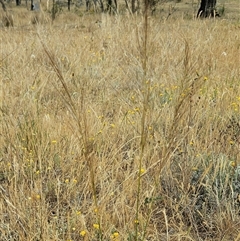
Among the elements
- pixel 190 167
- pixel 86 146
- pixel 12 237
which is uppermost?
pixel 86 146

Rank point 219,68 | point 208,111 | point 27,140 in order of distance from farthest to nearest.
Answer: point 219,68
point 208,111
point 27,140

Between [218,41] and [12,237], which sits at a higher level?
[218,41]

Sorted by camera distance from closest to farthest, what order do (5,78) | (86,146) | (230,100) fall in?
(86,146), (230,100), (5,78)

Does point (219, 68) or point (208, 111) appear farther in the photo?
point (219, 68)

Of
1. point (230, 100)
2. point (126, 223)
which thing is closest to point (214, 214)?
point (126, 223)

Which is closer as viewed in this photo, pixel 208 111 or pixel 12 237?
pixel 12 237

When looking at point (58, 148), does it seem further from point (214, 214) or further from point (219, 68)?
point (219, 68)

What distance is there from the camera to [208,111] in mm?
2357

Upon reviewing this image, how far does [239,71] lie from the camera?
333 centimetres

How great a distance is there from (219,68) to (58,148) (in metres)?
2.28

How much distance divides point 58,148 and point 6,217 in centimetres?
55

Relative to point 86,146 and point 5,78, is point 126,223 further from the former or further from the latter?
point 5,78

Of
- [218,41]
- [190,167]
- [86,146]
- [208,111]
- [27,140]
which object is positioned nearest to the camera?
[86,146]

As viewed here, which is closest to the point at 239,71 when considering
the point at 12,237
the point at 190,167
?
the point at 190,167
